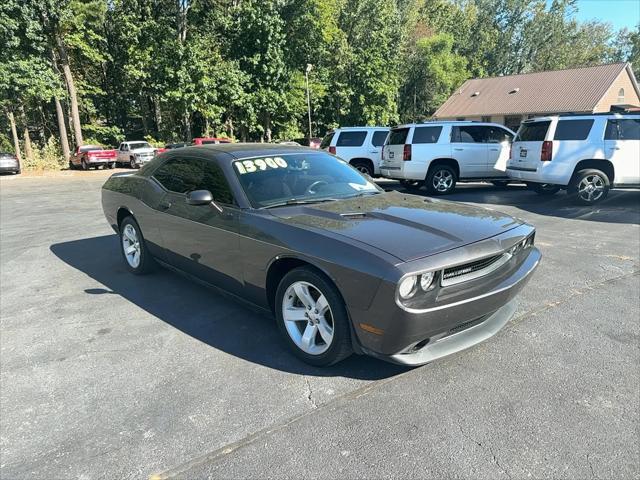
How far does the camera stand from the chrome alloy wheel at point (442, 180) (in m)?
11.8

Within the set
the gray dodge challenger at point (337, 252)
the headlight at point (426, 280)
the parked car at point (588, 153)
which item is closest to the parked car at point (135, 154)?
the parked car at point (588, 153)

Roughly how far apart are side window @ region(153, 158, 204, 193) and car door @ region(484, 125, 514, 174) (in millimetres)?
9422

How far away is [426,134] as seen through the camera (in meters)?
11.8

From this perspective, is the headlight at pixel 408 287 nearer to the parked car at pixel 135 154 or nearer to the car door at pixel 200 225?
the car door at pixel 200 225

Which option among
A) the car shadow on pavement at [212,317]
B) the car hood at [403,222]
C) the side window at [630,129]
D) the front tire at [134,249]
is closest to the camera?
the car hood at [403,222]

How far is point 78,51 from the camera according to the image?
31234mm

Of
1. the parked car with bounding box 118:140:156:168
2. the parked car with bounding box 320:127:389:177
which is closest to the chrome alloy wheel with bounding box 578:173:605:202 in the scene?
the parked car with bounding box 320:127:389:177

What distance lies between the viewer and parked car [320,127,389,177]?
14.1 metres

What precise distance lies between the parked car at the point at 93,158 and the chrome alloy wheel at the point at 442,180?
2236 centimetres

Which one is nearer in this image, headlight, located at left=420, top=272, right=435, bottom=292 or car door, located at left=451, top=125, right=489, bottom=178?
headlight, located at left=420, top=272, right=435, bottom=292

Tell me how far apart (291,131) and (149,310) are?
3041cm

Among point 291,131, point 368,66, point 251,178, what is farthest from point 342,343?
point 368,66

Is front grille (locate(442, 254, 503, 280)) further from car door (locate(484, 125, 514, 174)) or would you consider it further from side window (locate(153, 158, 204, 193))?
car door (locate(484, 125, 514, 174))

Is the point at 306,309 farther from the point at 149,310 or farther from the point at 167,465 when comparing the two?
the point at 149,310
